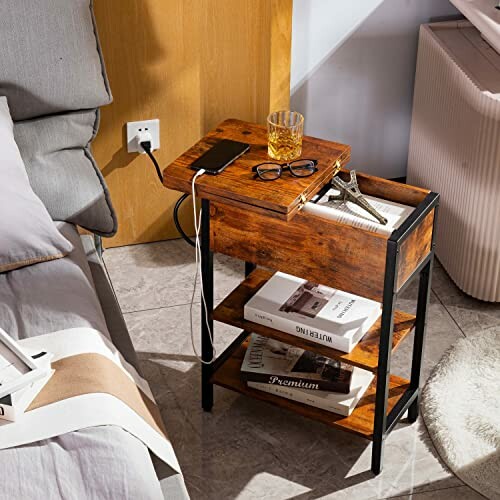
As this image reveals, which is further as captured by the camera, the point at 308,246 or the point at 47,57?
the point at 47,57

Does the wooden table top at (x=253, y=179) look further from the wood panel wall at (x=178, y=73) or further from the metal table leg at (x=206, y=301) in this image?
the wood panel wall at (x=178, y=73)

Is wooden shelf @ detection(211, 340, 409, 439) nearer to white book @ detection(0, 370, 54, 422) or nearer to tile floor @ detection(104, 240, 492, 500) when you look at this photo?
tile floor @ detection(104, 240, 492, 500)

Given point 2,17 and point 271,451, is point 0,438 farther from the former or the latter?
point 2,17

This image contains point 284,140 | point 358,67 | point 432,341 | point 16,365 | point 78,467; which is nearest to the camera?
point 78,467

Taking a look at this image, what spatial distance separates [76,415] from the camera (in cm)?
142

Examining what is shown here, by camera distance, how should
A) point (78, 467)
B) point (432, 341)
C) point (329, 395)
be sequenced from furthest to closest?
point (432, 341)
point (329, 395)
point (78, 467)

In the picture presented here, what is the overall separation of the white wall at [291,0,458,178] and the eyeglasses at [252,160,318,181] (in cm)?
85

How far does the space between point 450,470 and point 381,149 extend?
→ 3.90ft

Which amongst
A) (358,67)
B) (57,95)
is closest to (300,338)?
(57,95)

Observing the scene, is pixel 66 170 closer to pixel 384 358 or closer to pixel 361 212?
pixel 361 212

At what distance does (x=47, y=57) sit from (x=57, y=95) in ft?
0.26

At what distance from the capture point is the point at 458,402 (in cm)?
204

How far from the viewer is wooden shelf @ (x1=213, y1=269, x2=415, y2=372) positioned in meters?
1.76

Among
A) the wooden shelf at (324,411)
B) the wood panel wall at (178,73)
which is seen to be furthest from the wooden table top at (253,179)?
the wood panel wall at (178,73)
